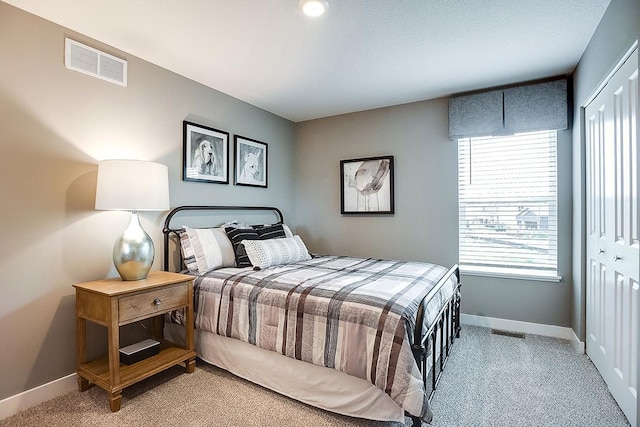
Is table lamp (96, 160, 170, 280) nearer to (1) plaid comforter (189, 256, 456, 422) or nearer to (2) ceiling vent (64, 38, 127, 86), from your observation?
(1) plaid comforter (189, 256, 456, 422)

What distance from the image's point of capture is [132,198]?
215 cm

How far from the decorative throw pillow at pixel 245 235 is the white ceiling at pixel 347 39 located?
1433mm

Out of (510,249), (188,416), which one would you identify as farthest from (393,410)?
(510,249)

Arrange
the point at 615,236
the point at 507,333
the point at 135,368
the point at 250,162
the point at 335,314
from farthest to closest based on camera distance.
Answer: the point at 250,162 < the point at 507,333 < the point at 135,368 < the point at 615,236 < the point at 335,314

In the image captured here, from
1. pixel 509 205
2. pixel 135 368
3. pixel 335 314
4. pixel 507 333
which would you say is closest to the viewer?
pixel 335 314

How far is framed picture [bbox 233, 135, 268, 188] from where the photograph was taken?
3598 millimetres

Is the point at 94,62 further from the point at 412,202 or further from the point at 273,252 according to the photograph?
the point at 412,202

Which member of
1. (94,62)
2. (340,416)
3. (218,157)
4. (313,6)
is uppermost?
(313,6)

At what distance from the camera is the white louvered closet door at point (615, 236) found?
1793 millimetres

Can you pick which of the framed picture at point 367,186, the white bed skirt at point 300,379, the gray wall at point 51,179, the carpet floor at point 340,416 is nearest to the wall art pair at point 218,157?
the gray wall at point 51,179

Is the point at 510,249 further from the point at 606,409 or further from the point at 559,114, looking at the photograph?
the point at 606,409

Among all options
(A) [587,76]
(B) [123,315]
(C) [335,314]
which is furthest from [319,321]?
(A) [587,76]

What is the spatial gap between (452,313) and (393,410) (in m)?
1.30

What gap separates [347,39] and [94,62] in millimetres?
1858
